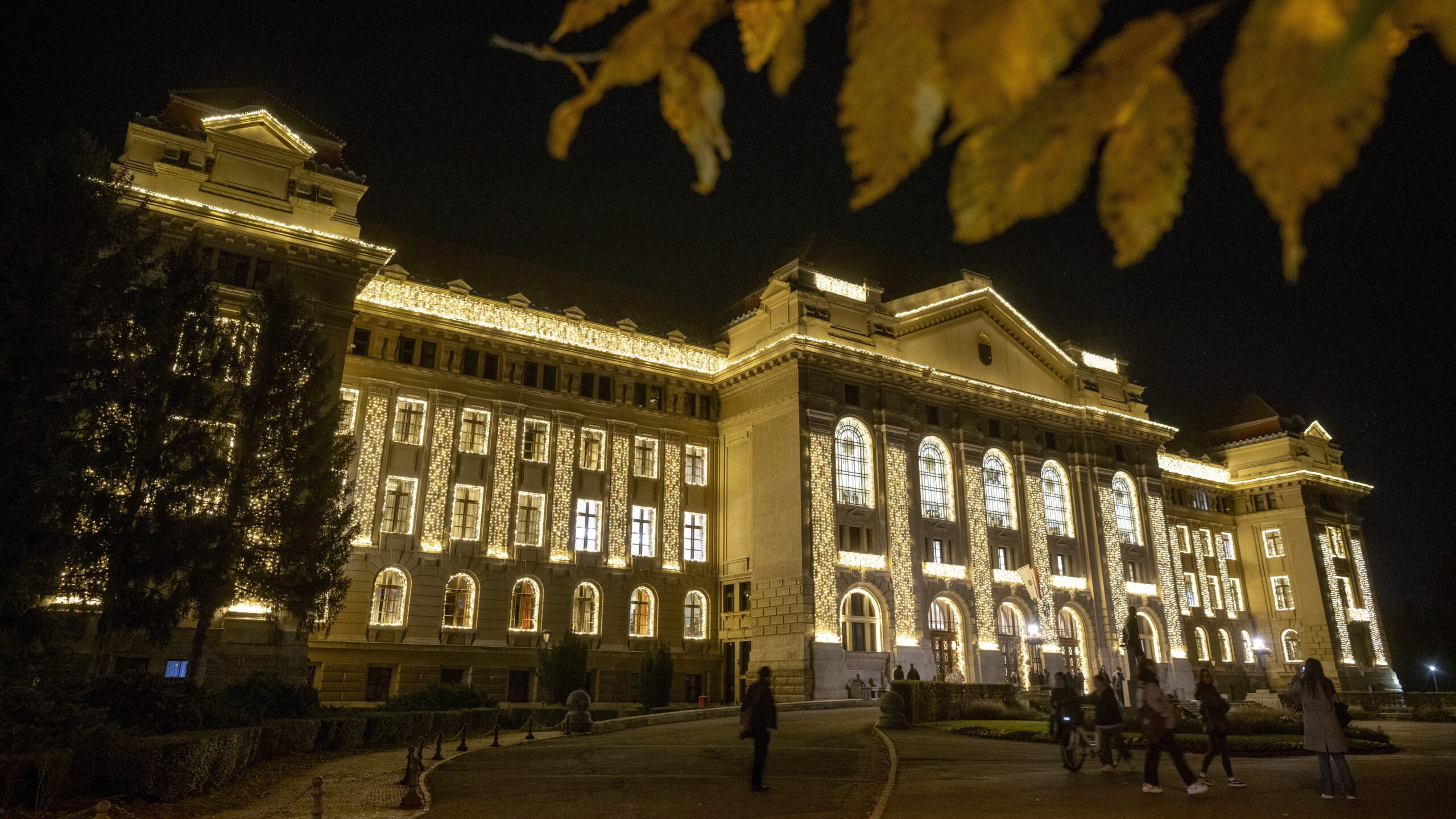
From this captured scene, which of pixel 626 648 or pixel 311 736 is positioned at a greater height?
pixel 626 648

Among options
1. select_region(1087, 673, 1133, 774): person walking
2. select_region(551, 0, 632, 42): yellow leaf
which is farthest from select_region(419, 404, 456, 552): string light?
select_region(551, 0, 632, 42): yellow leaf

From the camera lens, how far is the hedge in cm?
2461

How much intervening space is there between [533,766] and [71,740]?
23.5ft

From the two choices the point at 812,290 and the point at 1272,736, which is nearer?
the point at 1272,736

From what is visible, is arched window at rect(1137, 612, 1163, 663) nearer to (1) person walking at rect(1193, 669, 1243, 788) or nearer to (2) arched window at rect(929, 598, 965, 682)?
(2) arched window at rect(929, 598, 965, 682)

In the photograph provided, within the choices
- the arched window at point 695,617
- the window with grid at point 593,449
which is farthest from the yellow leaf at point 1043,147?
the arched window at point 695,617

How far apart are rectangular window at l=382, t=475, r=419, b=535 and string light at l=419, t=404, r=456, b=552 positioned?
0.51m

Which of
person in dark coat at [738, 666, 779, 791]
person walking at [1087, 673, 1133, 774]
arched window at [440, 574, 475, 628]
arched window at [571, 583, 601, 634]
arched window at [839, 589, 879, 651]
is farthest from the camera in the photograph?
arched window at [839, 589, 879, 651]

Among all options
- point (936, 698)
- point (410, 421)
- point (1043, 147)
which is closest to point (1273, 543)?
point (936, 698)

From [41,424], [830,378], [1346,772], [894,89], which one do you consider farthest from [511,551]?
[894,89]

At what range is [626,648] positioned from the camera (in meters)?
37.4

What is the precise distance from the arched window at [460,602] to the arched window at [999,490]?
24.7 meters

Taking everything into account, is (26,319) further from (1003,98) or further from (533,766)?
(1003,98)

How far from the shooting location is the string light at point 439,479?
34.7 meters
